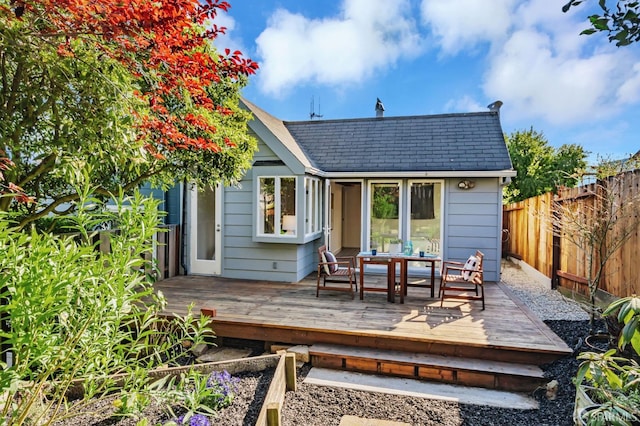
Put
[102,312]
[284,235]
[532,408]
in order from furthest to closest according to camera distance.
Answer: [284,235] → [532,408] → [102,312]

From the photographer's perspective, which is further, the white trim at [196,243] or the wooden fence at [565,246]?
the white trim at [196,243]

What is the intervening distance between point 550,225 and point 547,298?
1685 mm

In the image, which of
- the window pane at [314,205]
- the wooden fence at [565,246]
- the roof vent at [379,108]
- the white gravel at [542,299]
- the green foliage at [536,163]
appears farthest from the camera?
the green foliage at [536,163]

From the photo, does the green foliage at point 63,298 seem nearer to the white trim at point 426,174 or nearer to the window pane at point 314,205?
the window pane at point 314,205

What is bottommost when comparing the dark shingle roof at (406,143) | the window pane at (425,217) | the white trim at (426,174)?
the window pane at (425,217)

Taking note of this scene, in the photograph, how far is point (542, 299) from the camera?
19.8 ft

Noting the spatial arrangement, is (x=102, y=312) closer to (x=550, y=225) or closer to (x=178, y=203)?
(x=178, y=203)

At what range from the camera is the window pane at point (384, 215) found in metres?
7.35

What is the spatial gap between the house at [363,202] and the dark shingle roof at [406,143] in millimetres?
33

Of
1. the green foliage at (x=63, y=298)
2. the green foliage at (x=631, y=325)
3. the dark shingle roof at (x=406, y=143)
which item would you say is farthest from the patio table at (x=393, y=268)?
the green foliage at (x=63, y=298)

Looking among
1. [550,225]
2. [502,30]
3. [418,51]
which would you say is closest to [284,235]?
[550,225]

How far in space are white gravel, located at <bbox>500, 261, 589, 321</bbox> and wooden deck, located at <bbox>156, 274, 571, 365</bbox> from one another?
41cm

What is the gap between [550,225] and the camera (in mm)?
6953

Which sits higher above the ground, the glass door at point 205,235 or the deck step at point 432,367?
the glass door at point 205,235
